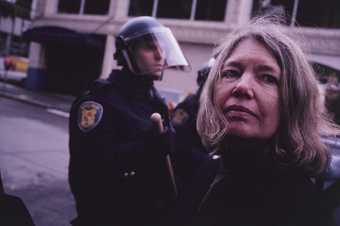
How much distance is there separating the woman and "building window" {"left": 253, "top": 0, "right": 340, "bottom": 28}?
454 inches

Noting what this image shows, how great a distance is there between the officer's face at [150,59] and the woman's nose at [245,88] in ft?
3.58

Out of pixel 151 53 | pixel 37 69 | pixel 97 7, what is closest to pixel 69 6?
pixel 97 7

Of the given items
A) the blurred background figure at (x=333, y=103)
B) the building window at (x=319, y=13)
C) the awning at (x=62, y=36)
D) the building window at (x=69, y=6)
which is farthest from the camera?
the building window at (x=69, y=6)

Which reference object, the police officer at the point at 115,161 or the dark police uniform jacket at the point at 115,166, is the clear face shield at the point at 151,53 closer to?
the police officer at the point at 115,161

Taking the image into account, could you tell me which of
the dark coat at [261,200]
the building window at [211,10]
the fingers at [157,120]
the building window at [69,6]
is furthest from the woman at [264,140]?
the building window at [69,6]

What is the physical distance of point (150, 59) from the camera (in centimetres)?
235

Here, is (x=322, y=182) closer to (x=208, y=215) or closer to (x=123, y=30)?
(x=208, y=215)

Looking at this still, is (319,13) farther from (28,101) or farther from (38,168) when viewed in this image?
(38,168)

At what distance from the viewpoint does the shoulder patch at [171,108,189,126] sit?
311 cm

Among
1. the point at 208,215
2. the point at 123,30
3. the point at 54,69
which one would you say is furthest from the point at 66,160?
the point at 54,69

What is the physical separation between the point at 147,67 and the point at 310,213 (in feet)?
4.68

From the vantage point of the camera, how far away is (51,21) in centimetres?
1806

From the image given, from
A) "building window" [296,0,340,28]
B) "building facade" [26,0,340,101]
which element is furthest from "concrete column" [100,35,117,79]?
"building window" [296,0,340,28]

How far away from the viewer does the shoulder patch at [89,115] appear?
6.31 feet
